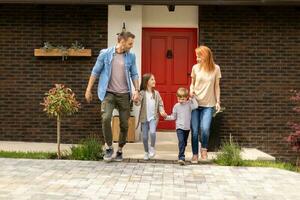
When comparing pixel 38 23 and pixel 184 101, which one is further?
pixel 38 23

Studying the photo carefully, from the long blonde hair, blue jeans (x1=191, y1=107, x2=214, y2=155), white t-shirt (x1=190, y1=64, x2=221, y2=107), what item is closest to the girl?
blue jeans (x1=191, y1=107, x2=214, y2=155)

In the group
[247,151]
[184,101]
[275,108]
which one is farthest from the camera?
[275,108]

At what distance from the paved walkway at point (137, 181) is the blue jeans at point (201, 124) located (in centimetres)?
38

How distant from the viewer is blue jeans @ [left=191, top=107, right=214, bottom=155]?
8.51 meters

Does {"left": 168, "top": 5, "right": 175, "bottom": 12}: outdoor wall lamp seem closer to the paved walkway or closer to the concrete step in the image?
the concrete step

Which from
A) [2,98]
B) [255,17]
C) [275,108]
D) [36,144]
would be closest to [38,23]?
[2,98]

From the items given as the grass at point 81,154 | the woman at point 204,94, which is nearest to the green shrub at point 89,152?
the grass at point 81,154

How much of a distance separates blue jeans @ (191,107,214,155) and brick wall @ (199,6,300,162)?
258cm

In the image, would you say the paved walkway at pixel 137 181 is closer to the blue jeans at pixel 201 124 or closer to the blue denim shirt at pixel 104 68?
the blue jeans at pixel 201 124

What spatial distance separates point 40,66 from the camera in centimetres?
1131

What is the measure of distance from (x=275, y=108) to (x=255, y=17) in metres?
1.95

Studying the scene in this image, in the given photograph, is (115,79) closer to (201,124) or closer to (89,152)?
(89,152)

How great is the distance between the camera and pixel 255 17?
36.7 feet

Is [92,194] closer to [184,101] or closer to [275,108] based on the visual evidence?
[184,101]
